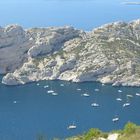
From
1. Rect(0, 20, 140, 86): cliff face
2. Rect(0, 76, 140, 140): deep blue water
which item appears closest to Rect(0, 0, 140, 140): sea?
Rect(0, 76, 140, 140): deep blue water

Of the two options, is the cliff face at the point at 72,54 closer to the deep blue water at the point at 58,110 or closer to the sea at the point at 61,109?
the sea at the point at 61,109

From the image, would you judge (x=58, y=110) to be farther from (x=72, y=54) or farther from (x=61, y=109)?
(x=72, y=54)

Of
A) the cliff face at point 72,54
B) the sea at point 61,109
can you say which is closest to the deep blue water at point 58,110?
the sea at point 61,109

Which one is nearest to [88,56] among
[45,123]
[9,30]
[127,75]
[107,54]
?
[107,54]

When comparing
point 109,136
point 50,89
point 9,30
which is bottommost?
point 50,89

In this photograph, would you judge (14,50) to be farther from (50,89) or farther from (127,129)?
(127,129)

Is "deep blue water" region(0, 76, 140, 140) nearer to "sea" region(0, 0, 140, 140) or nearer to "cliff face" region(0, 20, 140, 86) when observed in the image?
"sea" region(0, 0, 140, 140)

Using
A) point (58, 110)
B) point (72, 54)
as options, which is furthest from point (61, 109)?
point (72, 54)
